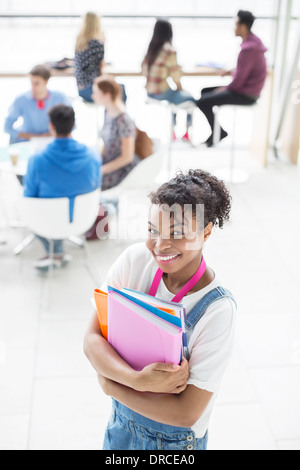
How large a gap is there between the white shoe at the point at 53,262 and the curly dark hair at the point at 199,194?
7.79 ft

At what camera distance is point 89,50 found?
4.49m

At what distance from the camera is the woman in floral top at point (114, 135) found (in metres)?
3.86

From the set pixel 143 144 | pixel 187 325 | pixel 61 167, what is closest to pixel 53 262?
pixel 61 167

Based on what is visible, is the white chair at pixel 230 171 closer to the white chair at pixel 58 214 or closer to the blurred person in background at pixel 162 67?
the blurred person in background at pixel 162 67

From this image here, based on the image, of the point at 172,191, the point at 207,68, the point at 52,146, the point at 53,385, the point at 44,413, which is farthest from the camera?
the point at 207,68

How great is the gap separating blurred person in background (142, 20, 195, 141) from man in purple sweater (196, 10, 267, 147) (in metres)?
0.25

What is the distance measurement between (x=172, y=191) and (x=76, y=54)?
3.47m

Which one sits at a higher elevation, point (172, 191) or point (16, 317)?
point (172, 191)

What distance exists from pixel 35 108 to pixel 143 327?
327 cm

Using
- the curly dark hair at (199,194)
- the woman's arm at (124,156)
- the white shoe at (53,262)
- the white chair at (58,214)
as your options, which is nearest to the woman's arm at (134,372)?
the curly dark hair at (199,194)

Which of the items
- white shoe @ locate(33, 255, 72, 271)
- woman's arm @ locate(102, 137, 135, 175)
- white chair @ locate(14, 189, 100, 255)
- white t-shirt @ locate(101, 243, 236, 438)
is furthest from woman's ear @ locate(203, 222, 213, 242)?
woman's arm @ locate(102, 137, 135, 175)

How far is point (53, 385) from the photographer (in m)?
2.78
